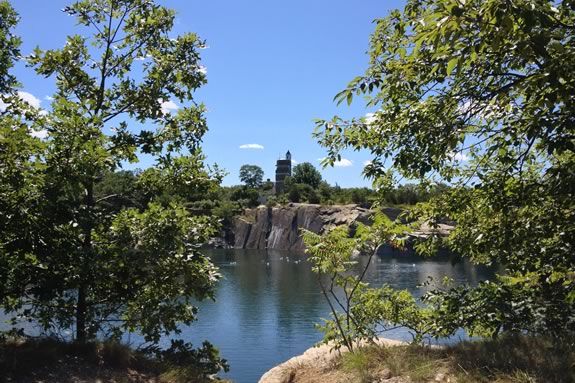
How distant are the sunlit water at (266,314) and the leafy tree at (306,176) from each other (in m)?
66.2

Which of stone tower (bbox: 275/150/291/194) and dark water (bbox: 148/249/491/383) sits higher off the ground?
stone tower (bbox: 275/150/291/194)

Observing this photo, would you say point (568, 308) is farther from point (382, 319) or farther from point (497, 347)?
point (382, 319)

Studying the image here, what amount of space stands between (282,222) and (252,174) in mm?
67765

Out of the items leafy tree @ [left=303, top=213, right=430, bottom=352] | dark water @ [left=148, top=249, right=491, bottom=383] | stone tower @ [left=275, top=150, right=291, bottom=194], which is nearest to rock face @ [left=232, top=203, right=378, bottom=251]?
dark water @ [left=148, top=249, right=491, bottom=383]

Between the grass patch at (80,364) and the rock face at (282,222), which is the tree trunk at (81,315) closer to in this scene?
the grass patch at (80,364)

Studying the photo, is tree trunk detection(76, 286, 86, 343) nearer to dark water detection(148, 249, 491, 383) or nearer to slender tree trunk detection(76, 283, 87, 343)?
slender tree trunk detection(76, 283, 87, 343)

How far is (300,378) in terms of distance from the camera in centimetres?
825

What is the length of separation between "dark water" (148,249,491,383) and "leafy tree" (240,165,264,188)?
102 m

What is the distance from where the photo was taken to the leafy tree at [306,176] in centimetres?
12338

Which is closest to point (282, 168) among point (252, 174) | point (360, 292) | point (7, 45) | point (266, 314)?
point (252, 174)

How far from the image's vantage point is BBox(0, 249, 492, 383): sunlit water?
20.4 meters

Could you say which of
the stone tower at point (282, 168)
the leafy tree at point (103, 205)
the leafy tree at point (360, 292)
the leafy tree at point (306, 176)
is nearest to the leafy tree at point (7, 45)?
the leafy tree at point (103, 205)

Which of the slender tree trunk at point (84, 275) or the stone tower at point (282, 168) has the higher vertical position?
the stone tower at point (282, 168)

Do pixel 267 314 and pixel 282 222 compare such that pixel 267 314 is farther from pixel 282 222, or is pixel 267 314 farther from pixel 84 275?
pixel 282 222
